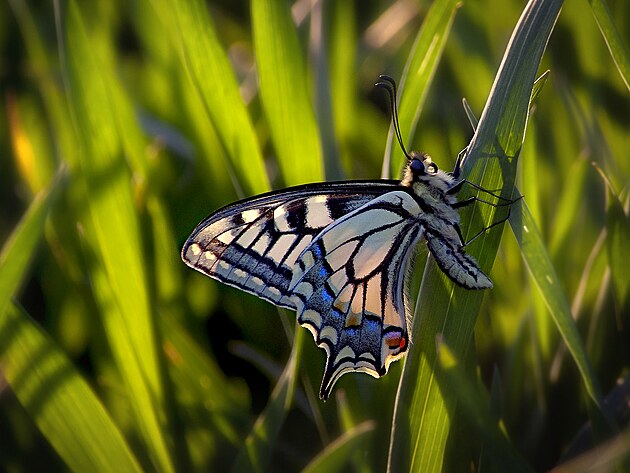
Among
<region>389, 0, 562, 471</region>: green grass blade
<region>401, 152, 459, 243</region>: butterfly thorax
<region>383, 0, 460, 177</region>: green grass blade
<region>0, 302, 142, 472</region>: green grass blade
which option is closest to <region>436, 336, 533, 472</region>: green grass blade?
<region>389, 0, 562, 471</region>: green grass blade

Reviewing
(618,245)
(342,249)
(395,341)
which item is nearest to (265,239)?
(342,249)

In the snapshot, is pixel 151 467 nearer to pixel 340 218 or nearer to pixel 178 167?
pixel 340 218

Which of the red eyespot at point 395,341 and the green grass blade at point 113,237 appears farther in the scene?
the green grass blade at point 113,237

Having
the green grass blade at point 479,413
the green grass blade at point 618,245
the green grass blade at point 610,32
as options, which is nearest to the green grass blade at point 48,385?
the green grass blade at point 479,413

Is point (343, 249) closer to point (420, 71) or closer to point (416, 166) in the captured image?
point (416, 166)

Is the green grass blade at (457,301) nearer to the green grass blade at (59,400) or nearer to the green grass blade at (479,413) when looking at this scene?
the green grass blade at (479,413)

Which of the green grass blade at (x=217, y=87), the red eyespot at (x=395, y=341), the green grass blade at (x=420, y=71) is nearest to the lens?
the red eyespot at (x=395, y=341)

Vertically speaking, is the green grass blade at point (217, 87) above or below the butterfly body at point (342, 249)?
above
